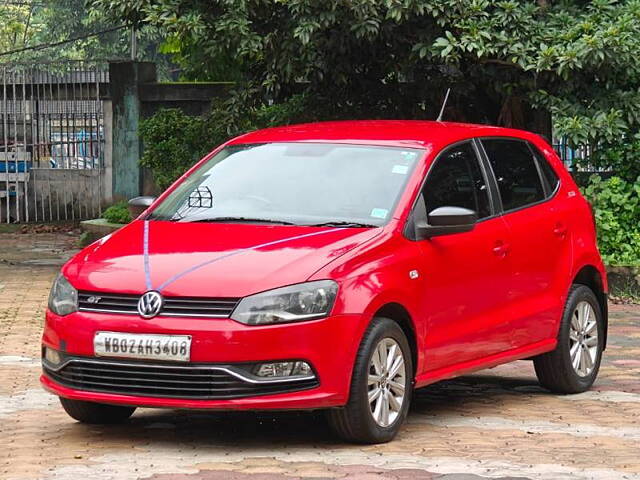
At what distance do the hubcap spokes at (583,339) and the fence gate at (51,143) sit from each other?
45.2 feet

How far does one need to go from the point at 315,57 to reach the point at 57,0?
42.8 metres

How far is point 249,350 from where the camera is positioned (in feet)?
23.1

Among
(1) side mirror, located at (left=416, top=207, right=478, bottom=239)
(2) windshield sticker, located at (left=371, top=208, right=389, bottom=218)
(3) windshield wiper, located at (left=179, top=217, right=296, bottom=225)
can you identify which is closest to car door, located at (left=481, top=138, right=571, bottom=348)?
(1) side mirror, located at (left=416, top=207, right=478, bottom=239)

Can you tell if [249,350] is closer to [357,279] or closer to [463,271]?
[357,279]

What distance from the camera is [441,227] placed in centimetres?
801

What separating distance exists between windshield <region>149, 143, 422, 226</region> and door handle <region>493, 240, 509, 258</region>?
74 cm

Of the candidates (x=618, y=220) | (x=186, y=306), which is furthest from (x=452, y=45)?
(x=186, y=306)

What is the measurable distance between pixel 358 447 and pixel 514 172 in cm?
253

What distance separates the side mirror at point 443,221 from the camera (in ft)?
26.2

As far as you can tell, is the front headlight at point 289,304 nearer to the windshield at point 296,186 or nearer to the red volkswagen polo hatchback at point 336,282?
the red volkswagen polo hatchback at point 336,282

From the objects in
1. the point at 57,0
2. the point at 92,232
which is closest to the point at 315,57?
the point at 92,232

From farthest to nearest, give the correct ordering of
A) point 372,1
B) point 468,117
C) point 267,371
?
point 468,117 < point 372,1 < point 267,371

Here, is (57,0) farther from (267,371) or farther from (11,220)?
(267,371)

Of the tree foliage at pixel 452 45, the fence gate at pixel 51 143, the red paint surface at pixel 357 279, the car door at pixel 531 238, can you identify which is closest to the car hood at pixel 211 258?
the red paint surface at pixel 357 279
